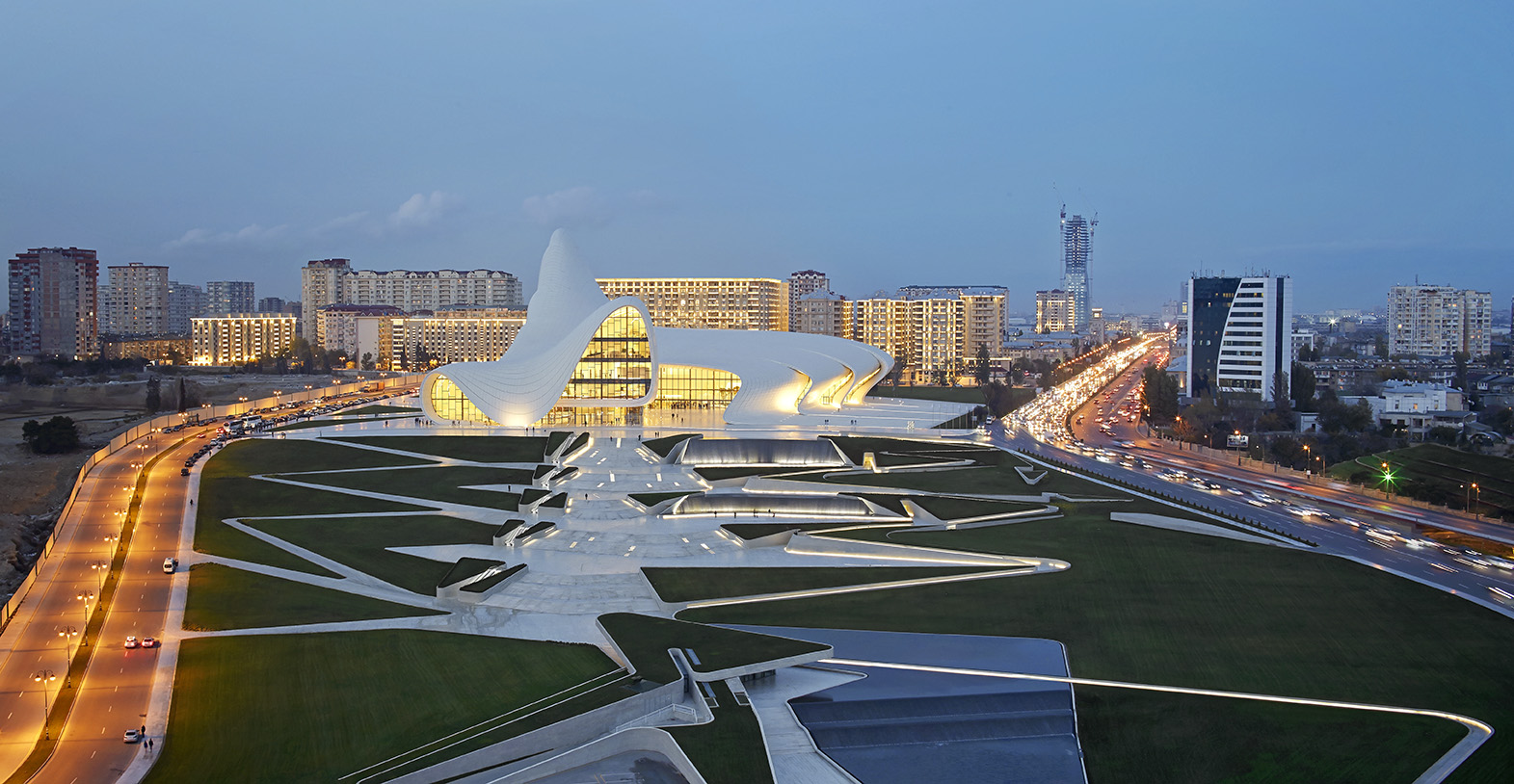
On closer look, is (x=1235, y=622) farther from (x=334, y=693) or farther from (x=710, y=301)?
(x=710, y=301)

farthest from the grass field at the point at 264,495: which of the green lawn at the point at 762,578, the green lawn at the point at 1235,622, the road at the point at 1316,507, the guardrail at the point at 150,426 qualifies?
the road at the point at 1316,507

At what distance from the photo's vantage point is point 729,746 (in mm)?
16781

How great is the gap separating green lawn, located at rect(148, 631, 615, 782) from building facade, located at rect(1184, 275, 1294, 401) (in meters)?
60.8

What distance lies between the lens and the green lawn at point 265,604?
22.8 meters

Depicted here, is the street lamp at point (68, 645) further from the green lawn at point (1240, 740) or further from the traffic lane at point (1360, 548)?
the traffic lane at point (1360, 548)

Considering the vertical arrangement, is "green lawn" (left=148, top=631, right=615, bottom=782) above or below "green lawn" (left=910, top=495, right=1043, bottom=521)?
below

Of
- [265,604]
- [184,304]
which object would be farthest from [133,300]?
[265,604]

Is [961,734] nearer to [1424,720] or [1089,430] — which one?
[1424,720]

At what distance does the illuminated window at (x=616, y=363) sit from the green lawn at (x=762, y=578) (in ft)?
89.0

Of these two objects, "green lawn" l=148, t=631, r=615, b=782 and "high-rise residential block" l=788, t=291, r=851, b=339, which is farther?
"high-rise residential block" l=788, t=291, r=851, b=339

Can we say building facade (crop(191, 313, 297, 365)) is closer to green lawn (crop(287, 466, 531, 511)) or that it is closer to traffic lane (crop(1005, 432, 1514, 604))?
green lawn (crop(287, 466, 531, 511))

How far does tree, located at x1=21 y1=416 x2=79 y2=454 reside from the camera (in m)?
53.4

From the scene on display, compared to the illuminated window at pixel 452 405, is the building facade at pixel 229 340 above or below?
above

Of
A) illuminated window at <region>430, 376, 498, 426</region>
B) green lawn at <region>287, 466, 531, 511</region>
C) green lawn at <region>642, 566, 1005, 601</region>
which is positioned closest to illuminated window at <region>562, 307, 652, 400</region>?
illuminated window at <region>430, 376, 498, 426</region>
